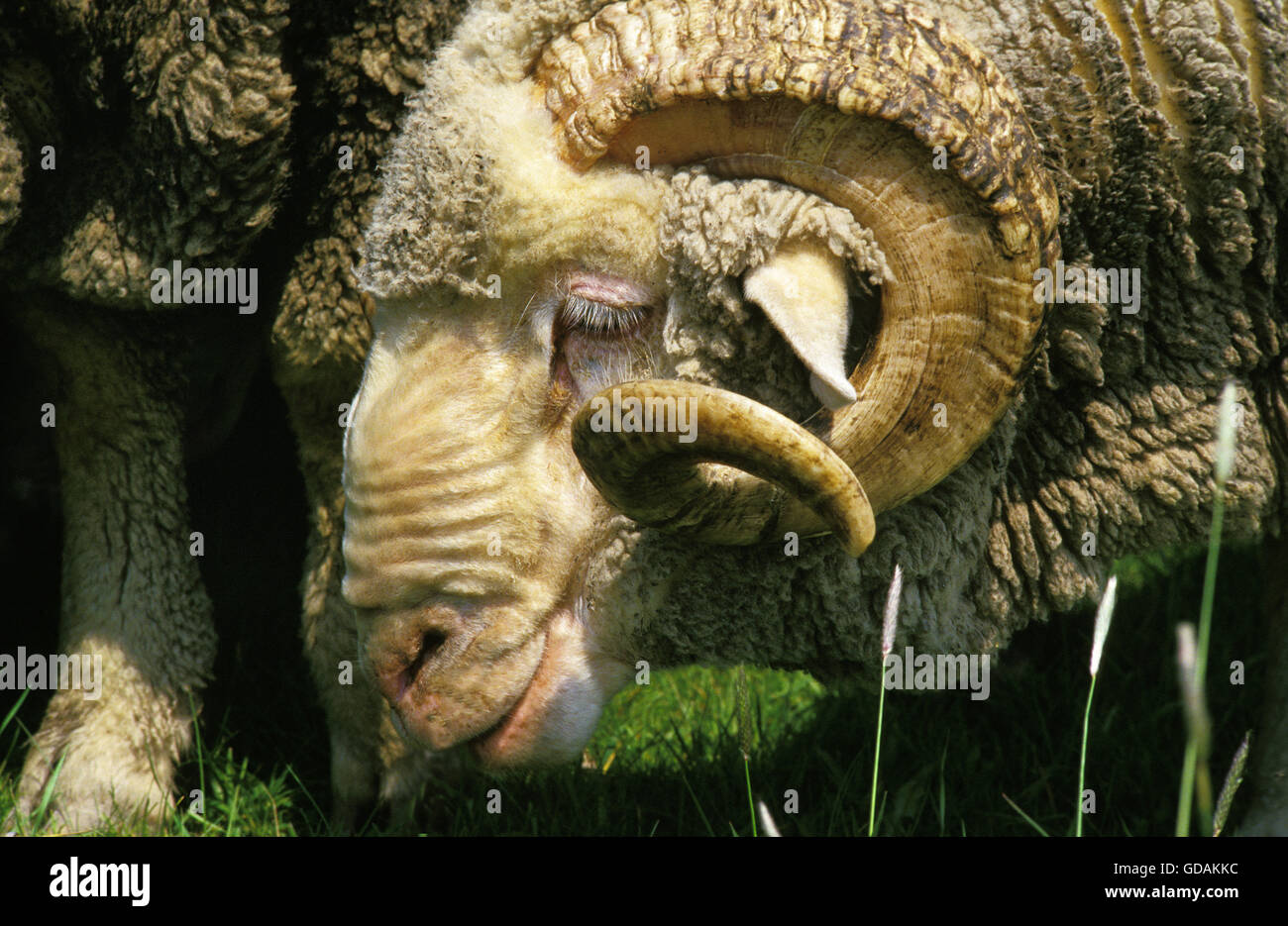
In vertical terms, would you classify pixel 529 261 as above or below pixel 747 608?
above

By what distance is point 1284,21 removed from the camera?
2.62 metres

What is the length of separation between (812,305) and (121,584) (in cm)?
233

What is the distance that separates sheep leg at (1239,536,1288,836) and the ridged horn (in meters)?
1.30

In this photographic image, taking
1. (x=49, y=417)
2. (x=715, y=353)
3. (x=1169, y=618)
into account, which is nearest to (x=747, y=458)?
Answer: (x=715, y=353)

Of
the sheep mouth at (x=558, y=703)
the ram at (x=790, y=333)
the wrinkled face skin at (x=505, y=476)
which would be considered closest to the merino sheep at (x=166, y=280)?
the ram at (x=790, y=333)

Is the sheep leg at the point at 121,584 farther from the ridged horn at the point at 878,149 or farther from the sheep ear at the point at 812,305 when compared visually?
the sheep ear at the point at 812,305

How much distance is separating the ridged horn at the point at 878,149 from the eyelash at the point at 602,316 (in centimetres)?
29

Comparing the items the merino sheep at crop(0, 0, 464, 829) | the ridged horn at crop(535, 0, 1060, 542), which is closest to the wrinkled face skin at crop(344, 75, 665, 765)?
the ridged horn at crop(535, 0, 1060, 542)

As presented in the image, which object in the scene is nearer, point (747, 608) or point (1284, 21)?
point (1284, 21)

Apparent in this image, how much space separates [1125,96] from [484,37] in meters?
1.33

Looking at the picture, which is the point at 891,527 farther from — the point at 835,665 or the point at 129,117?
the point at 129,117

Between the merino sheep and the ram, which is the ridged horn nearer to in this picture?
the ram
